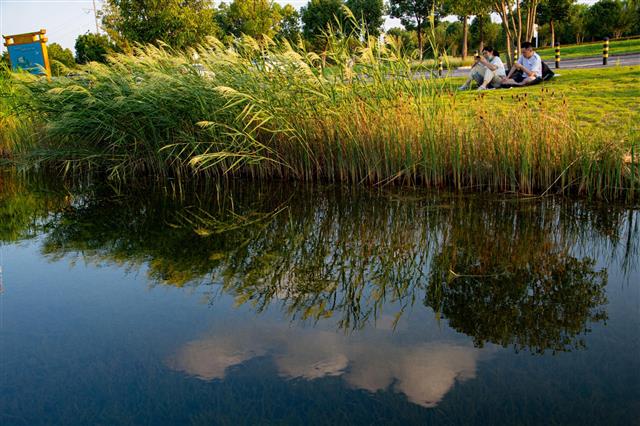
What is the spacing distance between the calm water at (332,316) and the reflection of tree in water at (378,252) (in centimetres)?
2

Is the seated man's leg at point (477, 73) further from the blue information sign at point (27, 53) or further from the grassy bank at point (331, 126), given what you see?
the blue information sign at point (27, 53)

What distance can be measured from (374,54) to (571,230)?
3413 mm

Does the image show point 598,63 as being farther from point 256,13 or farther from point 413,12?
point 256,13

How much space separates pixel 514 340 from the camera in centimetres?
299

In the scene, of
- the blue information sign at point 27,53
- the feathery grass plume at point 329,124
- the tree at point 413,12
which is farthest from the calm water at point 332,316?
the tree at point 413,12

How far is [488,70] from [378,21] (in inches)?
1198

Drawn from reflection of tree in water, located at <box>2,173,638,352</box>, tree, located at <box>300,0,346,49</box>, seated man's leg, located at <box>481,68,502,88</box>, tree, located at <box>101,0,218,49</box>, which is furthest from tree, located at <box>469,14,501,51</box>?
reflection of tree in water, located at <box>2,173,638,352</box>

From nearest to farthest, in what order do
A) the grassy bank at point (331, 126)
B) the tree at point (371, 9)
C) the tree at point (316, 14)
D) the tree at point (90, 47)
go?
1. the grassy bank at point (331, 126)
2. the tree at point (90, 47)
3. the tree at point (371, 9)
4. the tree at point (316, 14)

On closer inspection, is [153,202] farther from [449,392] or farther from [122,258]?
[449,392]

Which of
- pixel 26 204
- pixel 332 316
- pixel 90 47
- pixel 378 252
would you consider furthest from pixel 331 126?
pixel 90 47

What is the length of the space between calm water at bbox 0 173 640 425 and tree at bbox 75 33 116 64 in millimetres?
33175

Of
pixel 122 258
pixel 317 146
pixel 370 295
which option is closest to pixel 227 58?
pixel 317 146

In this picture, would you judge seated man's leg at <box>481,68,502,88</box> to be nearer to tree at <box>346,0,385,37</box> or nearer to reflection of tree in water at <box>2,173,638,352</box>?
reflection of tree in water at <box>2,173,638,352</box>

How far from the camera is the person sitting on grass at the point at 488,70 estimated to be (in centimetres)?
1164
